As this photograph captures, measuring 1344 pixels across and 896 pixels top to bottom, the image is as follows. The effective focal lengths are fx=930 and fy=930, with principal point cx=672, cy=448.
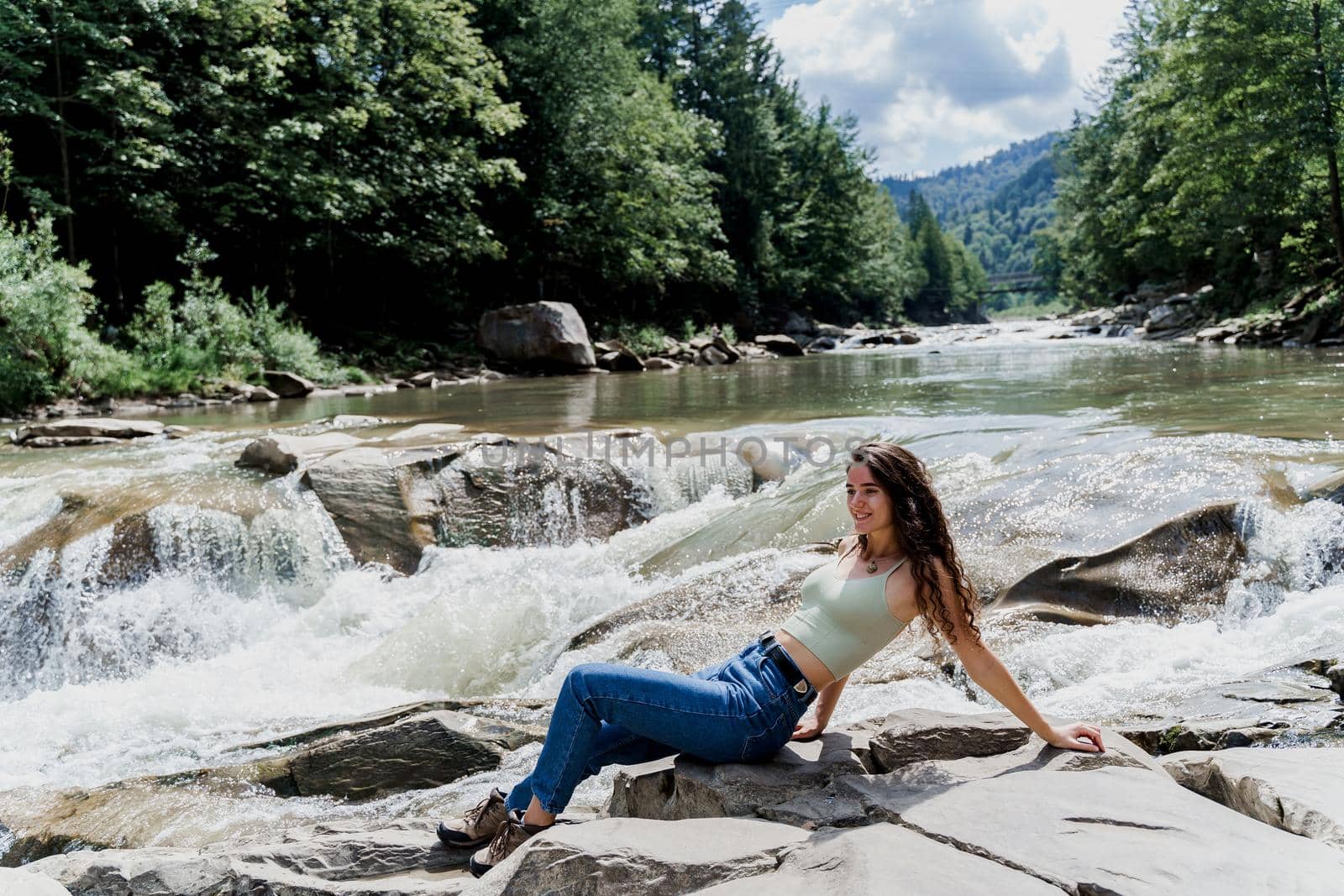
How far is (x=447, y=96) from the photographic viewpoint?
22891 mm

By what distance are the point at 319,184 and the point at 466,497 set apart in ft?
45.8

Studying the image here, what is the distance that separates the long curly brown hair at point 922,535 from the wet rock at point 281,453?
6.72 metres

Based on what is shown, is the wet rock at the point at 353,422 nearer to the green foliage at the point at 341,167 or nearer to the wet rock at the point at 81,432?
the wet rock at the point at 81,432

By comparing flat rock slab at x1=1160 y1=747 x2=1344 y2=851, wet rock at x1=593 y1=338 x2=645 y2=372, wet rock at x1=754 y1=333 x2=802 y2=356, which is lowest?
flat rock slab at x1=1160 y1=747 x2=1344 y2=851

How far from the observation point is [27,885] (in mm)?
2834

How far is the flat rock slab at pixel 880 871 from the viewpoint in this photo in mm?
2166

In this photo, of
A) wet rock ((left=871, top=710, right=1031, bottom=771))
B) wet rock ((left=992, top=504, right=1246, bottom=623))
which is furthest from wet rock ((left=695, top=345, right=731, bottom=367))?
wet rock ((left=871, top=710, right=1031, bottom=771))

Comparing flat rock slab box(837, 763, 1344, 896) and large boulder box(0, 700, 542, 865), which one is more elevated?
flat rock slab box(837, 763, 1344, 896)

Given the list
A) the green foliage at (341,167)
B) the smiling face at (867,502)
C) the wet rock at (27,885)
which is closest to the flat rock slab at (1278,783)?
the smiling face at (867,502)

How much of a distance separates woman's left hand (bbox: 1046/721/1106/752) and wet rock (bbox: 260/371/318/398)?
16645mm

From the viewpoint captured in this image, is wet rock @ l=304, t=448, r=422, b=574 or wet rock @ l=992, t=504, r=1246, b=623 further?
wet rock @ l=304, t=448, r=422, b=574

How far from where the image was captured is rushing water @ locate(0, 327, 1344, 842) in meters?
5.25

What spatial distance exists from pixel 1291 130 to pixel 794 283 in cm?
2285

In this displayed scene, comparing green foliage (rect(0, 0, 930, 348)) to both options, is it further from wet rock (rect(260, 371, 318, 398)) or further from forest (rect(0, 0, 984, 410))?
wet rock (rect(260, 371, 318, 398))
